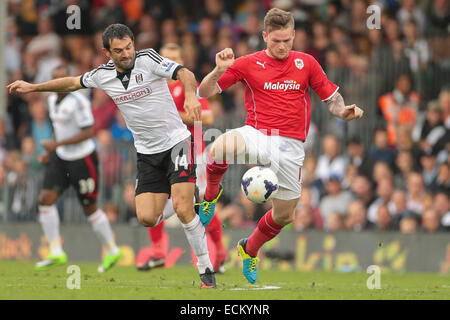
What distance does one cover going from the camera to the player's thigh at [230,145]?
997cm

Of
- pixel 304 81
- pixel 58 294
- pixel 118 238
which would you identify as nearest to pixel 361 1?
pixel 118 238

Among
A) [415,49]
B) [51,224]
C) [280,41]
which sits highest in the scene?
[280,41]

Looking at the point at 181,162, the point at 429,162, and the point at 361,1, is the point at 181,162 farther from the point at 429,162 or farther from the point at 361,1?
the point at 361,1

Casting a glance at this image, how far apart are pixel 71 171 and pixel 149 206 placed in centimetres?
371

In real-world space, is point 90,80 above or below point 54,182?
above

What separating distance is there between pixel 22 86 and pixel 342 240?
7096 millimetres

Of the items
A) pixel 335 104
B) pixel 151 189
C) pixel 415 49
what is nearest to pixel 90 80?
pixel 151 189

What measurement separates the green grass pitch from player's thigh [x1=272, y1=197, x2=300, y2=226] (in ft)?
2.43

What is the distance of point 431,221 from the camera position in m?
15.0

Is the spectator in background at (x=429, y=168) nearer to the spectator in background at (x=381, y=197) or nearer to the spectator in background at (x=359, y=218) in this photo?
the spectator in background at (x=381, y=197)

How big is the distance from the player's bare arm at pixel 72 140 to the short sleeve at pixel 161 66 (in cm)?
353

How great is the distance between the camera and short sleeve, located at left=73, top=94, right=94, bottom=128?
1381 cm

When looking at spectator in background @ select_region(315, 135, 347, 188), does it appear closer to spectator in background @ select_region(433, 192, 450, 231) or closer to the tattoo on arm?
spectator in background @ select_region(433, 192, 450, 231)

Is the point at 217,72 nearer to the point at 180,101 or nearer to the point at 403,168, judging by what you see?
the point at 180,101
